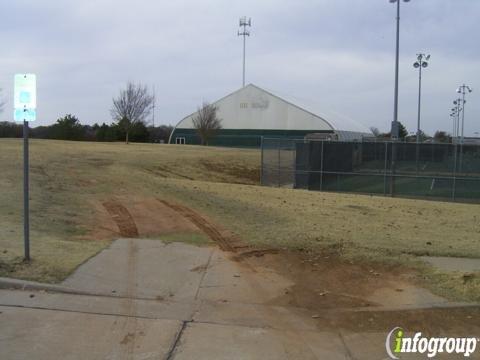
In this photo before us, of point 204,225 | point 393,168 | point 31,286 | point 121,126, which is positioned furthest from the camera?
point 121,126

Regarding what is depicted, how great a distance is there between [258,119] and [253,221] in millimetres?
80755

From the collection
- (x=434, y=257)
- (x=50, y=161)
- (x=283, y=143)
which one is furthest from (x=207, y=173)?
(x=434, y=257)

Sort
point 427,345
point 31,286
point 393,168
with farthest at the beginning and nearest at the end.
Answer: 1. point 393,168
2. point 31,286
3. point 427,345

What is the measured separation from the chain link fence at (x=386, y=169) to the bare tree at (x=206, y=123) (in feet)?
184

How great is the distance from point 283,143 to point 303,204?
13.7m

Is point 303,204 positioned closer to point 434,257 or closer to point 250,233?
point 250,233

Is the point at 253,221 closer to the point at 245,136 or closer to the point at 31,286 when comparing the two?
the point at 31,286

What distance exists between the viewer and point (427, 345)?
17.3 feet

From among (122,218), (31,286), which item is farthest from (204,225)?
(31,286)

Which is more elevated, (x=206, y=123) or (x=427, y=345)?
(x=206, y=123)

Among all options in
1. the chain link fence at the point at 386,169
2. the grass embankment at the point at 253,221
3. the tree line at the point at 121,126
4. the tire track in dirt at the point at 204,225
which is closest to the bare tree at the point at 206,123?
the tree line at the point at 121,126

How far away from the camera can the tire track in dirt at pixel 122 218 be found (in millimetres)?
10262

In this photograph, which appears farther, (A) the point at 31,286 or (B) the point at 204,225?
(B) the point at 204,225

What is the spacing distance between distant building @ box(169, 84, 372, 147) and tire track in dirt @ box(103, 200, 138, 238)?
250 ft
